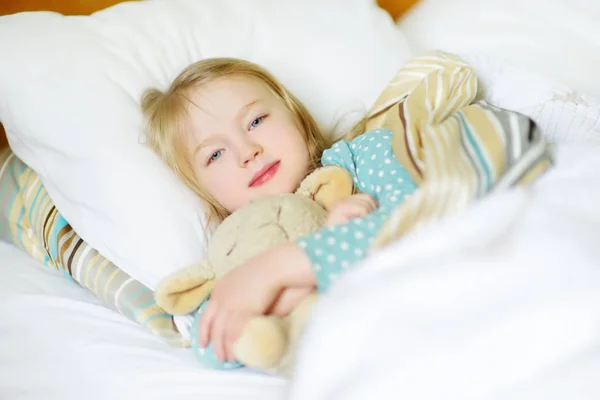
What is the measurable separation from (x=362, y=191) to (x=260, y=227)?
17 cm

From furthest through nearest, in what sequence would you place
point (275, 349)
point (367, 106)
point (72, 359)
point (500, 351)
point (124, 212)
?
point (367, 106)
point (124, 212)
point (72, 359)
point (275, 349)
point (500, 351)

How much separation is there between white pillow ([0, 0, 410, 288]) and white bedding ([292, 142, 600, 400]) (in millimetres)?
380

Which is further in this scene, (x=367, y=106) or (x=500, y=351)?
(x=367, y=106)

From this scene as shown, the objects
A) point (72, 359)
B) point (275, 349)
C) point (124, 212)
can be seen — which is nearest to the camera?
point (275, 349)

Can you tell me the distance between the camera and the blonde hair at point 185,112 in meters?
0.95

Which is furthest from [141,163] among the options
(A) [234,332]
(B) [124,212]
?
(A) [234,332]

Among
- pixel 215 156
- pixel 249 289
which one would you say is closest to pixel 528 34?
pixel 215 156

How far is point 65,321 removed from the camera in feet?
2.85

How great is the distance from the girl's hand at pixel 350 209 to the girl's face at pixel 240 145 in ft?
0.42

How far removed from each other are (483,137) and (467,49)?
50 centimetres

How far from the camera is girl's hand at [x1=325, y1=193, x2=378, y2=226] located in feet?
2.59

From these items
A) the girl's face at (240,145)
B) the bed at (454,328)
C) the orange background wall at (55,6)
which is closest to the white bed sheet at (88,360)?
the bed at (454,328)

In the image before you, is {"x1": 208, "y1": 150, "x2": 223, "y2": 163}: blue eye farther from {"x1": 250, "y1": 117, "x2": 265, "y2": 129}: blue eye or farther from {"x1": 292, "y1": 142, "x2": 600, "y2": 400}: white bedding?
{"x1": 292, "y1": 142, "x2": 600, "y2": 400}: white bedding

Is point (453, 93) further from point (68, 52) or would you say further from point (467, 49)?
point (68, 52)
